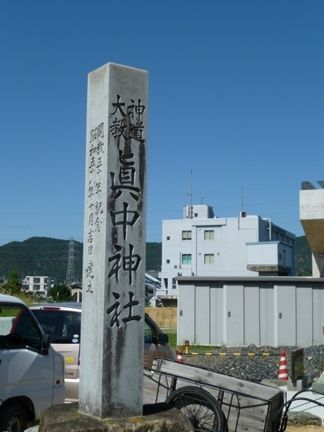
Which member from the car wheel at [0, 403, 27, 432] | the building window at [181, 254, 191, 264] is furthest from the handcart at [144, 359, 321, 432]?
the building window at [181, 254, 191, 264]

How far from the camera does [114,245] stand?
6043 millimetres

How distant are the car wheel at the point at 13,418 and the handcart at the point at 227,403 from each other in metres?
2.03

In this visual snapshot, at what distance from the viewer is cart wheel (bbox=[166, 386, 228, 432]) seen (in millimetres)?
6973

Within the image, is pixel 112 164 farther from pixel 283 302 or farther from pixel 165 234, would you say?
pixel 165 234

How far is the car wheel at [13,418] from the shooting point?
7.95m

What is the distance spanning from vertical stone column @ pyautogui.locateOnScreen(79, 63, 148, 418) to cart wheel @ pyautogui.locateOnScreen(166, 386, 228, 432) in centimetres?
125

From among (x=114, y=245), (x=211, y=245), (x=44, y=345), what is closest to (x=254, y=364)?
(x=44, y=345)

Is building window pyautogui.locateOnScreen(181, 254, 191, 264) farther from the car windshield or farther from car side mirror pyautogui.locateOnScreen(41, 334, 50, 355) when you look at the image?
car side mirror pyautogui.locateOnScreen(41, 334, 50, 355)

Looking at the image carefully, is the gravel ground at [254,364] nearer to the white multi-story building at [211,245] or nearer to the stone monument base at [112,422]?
the stone monument base at [112,422]

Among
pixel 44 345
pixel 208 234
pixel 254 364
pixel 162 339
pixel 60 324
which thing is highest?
pixel 208 234

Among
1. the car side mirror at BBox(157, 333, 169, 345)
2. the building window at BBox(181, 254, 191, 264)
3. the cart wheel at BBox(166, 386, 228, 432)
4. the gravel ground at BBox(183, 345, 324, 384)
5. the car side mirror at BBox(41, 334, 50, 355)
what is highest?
the building window at BBox(181, 254, 191, 264)

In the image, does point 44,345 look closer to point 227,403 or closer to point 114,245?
point 227,403

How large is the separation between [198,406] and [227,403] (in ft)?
1.15

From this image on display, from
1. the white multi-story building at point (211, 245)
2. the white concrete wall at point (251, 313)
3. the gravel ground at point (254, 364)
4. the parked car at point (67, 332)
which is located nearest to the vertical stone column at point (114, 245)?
the parked car at point (67, 332)
